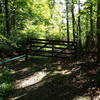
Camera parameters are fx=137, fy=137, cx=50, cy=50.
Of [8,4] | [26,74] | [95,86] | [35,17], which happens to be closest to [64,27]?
[35,17]

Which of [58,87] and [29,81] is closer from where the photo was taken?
[58,87]

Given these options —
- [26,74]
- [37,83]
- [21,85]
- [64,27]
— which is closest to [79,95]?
[37,83]

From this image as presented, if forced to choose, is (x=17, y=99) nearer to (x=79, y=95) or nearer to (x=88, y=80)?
(x=79, y=95)

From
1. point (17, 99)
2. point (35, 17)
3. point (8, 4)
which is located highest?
point (8, 4)

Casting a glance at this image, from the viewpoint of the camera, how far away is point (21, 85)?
23.6 feet

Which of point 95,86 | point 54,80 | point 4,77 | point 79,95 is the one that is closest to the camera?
point 79,95

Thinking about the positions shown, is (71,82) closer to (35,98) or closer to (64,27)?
(35,98)

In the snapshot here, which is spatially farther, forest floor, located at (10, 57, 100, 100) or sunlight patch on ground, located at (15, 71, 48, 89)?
sunlight patch on ground, located at (15, 71, 48, 89)

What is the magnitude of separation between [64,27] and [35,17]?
66.0ft

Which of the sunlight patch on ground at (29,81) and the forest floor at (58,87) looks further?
the sunlight patch on ground at (29,81)

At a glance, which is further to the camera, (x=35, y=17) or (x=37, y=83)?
(x=35, y=17)

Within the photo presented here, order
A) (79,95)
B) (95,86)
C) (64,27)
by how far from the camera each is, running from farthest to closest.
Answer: (64,27) < (95,86) < (79,95)

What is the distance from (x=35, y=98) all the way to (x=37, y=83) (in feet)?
5.51

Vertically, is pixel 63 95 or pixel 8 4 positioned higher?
pixel 8 4
